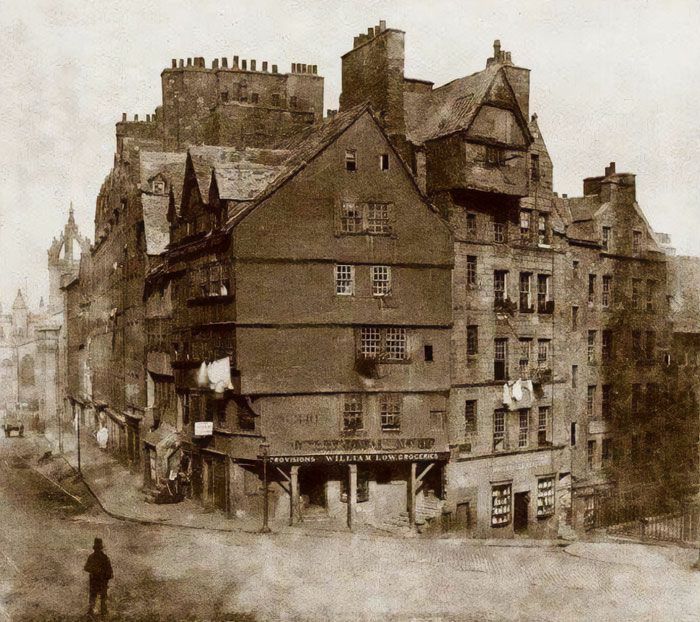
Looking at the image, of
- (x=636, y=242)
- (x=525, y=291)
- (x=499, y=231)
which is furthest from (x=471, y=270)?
(x=636, y=242)

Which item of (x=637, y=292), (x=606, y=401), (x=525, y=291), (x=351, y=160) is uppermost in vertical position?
(x=351, y=160)

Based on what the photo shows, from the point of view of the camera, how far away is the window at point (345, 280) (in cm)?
3656

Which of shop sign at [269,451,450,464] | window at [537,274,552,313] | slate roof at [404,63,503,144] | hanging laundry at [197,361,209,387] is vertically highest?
slate roof at [404,63,503,144]

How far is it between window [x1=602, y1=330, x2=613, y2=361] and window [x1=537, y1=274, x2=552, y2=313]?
8.19 m

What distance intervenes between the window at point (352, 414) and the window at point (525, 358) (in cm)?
1087

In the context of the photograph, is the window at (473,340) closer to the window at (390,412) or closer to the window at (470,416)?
the window at (470,416)

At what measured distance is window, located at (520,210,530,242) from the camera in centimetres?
4356

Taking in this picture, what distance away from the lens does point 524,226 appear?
4378cm

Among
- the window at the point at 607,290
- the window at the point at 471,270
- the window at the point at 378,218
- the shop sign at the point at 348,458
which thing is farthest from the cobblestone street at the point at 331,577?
the window at the point at 607,290

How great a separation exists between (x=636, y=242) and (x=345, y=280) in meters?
24.3

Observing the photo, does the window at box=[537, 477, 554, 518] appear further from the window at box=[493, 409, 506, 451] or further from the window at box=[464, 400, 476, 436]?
the window at box=[464, 400, 476, 436]

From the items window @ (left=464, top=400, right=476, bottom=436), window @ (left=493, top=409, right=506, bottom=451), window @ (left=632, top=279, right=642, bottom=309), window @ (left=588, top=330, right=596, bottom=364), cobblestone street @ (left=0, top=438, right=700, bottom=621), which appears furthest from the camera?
window @ (left=632, top=279, right=642, bottom=309)

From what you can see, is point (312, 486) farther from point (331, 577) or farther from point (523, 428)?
point (523, 428)

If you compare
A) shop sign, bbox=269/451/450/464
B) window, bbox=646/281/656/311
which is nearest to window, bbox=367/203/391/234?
shop sign, bbox=269/451/450/464
